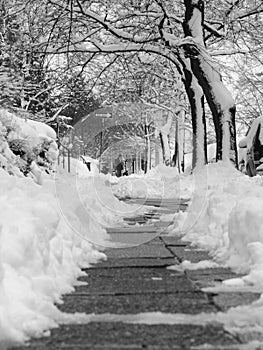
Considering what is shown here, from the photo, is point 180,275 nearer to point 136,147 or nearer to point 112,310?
point 112,310

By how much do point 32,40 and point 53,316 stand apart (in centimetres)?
1657

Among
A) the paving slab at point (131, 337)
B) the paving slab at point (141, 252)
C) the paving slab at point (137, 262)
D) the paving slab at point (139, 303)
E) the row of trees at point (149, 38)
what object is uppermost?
the row of trees at point (149, 38)

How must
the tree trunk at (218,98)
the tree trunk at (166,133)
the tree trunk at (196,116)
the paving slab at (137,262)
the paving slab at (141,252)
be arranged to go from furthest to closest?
the tree trunk at (166,133) < the tree trunk at (196,116) < the tree trunk at (218,98) < the paving slab at (141,252) < the paving slab at (137,262)

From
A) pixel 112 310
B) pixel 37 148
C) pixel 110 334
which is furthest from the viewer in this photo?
pixel 37 148

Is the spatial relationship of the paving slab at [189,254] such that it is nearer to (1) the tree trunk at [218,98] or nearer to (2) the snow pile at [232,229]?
(2) the snow pile at [232,229]

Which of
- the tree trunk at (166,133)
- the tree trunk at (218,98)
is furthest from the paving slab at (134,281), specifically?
the tree trunk at (166,133)

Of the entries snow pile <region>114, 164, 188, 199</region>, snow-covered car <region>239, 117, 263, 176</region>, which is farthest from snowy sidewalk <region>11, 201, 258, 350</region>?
snow-covered car <region>239, 117, 263, 176</region>

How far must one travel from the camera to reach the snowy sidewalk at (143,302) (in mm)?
3100

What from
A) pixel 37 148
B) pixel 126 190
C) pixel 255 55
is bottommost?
pixel 126 190

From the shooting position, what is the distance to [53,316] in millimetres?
3564

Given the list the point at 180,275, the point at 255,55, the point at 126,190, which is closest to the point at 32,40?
the point at 126,190

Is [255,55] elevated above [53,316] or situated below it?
above

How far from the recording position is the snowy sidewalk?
310 cm

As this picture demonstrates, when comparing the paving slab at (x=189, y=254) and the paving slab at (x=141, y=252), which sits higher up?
the paving slab at (x=189, y=254)
